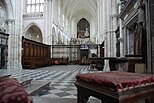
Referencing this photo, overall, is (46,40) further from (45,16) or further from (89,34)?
(89,34)

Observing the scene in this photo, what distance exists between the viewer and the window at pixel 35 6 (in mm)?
23828

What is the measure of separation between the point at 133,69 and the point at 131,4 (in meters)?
2.77

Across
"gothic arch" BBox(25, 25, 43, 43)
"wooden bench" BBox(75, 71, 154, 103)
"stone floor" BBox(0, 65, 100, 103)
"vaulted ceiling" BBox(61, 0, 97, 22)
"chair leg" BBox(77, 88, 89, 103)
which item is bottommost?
"stone floor" BBox(0, 65, 100, 103)

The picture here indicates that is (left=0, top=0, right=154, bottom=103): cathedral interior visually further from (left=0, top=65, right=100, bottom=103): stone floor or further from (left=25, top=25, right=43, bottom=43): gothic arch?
(left=25, top=25, right=43, bottom=43): gothic arch

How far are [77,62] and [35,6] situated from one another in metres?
10.8

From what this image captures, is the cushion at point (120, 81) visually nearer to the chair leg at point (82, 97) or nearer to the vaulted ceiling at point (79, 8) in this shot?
the chair leg at point (82, 97)

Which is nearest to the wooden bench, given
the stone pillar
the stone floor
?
the stone floor

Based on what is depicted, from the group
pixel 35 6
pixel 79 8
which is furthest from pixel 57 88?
pixel 79 8

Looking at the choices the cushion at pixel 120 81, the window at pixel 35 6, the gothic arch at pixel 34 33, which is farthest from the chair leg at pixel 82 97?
the gothic arch at pixel 34 33

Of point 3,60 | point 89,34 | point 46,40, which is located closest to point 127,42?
point 3,60

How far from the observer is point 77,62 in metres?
25.9

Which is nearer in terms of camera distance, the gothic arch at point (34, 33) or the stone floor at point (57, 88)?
the stone floor at point (57, 88)

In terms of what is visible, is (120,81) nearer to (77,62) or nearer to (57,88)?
(57,88)

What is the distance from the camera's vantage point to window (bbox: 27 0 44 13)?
23.8 m
